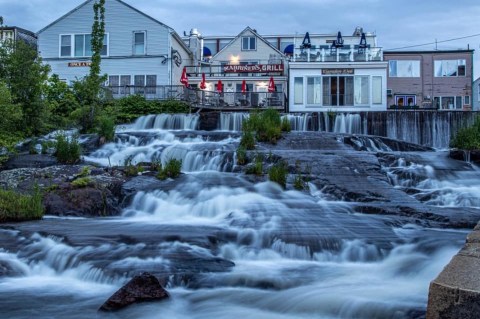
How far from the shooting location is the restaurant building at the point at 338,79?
37469 millimetres

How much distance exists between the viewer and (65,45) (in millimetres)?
41469

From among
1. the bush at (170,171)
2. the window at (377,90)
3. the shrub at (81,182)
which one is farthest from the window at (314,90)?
the shrub at (81,182)

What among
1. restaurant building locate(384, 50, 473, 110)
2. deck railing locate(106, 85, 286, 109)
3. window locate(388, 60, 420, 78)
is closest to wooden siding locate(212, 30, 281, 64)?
window locate(388, 60, 420, 78)

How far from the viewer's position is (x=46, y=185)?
14492 millimetres

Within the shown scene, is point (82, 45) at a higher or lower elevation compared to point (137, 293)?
higher

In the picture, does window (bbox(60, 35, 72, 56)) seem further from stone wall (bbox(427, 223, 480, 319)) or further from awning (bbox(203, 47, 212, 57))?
stone wall (bbox(427, 223, 480, 319))

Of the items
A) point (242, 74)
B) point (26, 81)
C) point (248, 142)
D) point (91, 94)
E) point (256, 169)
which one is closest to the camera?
point (256, 169)

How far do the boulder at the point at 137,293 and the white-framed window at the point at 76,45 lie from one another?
36593 mm

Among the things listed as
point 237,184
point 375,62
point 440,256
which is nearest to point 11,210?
point 237,184

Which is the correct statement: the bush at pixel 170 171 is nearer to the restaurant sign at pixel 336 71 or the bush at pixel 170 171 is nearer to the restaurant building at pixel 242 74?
the restaurant building at pixel 242 74

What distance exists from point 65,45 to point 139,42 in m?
5.75

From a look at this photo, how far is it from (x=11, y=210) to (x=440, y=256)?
9.13 metres

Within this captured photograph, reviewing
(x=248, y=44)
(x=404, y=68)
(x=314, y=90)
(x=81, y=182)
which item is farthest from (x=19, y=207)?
(x=404, y=68)

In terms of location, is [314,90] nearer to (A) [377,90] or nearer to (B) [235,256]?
(A) [377,90]
